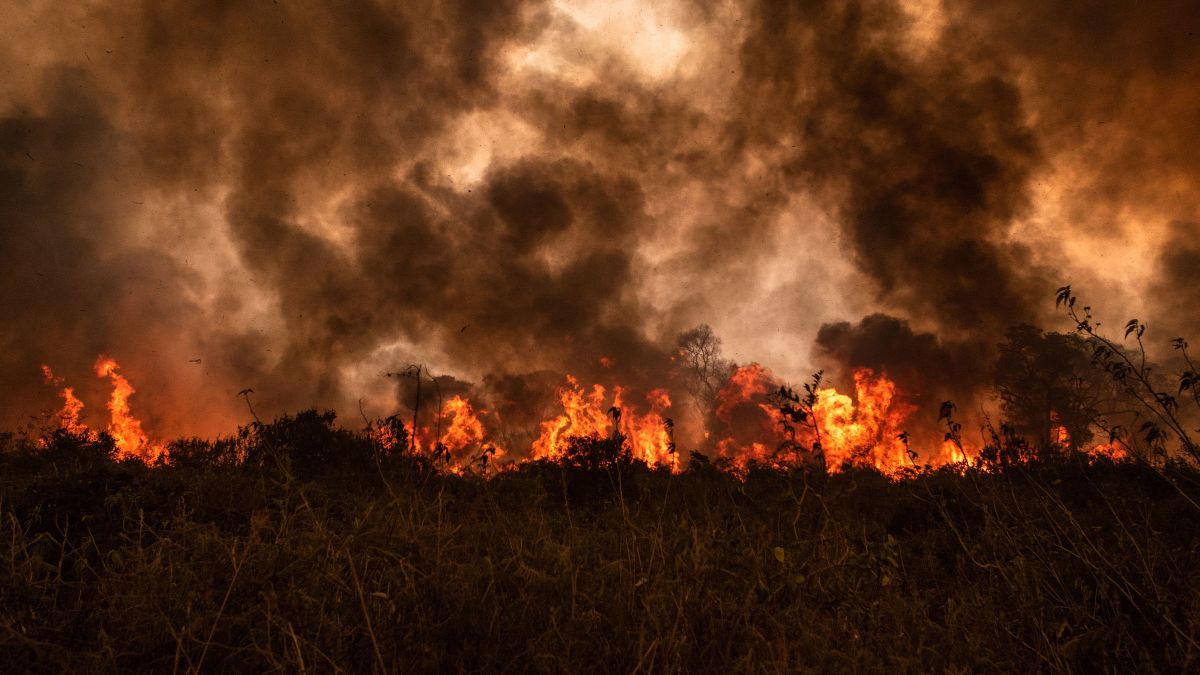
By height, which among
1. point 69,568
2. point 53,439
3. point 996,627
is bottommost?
point 996,627

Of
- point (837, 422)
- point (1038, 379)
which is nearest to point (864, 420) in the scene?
point (837, 422)

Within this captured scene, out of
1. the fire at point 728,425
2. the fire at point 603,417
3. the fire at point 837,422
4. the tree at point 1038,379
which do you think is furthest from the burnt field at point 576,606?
the tree at point 1038,379

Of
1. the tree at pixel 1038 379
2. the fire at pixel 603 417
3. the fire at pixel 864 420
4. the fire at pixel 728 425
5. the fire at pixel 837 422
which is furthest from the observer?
the fire at pixel 603 417

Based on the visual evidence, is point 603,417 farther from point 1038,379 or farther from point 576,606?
point 576,606

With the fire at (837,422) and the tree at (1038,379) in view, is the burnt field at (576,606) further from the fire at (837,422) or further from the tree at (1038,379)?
the tree at (1038,379)

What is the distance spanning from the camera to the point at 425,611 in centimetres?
346

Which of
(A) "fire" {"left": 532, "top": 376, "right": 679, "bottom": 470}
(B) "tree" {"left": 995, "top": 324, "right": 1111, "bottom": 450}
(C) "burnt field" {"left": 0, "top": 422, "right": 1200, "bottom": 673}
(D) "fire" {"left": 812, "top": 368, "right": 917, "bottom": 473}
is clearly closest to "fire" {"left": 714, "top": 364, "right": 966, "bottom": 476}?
(D) "fire" {"left": 812, "top": 368, "right": 917, "bottom": 473}

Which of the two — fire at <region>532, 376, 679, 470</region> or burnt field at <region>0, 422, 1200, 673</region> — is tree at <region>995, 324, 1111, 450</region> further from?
→ burnt field at <region>0, 422, 1200, 673</region>

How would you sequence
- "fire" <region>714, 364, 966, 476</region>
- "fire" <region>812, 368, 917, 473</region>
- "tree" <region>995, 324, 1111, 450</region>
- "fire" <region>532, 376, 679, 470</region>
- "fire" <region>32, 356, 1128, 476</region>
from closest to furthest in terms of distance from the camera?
1. "fire" <region>32, 356, 1128, 476</region>
2. "fire" <region>714, 364, 966, 476</region>
3. "fire" <region>812, 368, 917, 473</region>
4. "tree" <region>995, 324, 1111, 450</region>
5. "fire" <region>532, 376, 679, 470</region>

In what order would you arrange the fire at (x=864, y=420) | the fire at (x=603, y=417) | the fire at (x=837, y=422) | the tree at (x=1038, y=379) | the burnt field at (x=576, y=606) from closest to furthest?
the burnt field at (x=576, y=606) → the fire at (x=837, y=422) → the fire at (x=864, y=420) → the tree at (x=1038, y=379) → the fire at (x=603, y=417)

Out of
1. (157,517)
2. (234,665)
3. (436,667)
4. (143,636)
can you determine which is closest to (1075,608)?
(436,667)

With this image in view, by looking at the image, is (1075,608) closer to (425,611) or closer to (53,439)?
(425,611)

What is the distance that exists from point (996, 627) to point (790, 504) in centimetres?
518

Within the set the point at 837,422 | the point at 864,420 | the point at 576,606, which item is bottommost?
the point at 576,606
